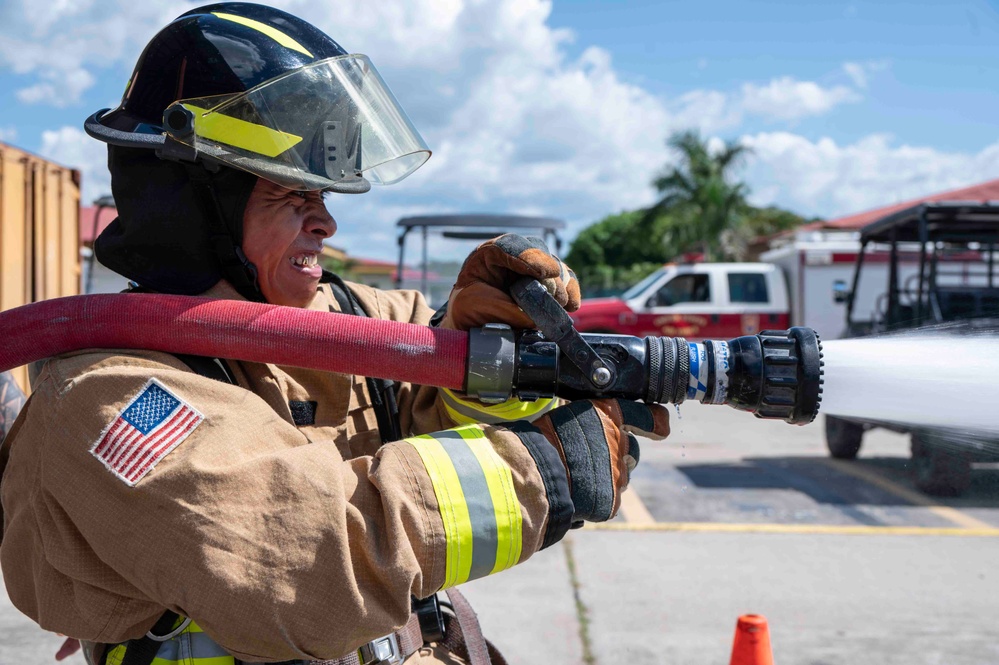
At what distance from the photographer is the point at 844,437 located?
770 cm

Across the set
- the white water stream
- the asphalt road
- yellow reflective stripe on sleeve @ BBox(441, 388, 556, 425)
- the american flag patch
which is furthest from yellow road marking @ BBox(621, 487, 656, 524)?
the american flag patch

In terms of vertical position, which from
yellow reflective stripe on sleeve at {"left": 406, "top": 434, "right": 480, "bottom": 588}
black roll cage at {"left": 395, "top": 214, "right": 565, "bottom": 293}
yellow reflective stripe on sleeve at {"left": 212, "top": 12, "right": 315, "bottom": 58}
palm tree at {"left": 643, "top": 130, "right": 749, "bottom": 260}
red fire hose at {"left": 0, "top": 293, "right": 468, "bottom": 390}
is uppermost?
palm tree at {"left": 643, "top": 130, "right": 749, "bottom": 260}

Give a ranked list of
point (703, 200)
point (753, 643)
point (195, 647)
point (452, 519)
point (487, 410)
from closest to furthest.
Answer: point (452, 519) → point (195, 647) → point (487, 410) → point (753, 643) → point (703, 200)

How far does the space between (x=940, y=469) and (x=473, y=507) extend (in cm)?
606

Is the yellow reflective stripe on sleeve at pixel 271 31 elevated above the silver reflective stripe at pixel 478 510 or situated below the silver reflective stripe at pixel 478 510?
above

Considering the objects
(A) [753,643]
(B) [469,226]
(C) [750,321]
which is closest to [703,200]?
(C) [750,321]

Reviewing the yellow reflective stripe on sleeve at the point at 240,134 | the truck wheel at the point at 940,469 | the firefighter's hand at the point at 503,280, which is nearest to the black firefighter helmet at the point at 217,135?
the yellow reflective stripe on sleeve at the point at 240,134

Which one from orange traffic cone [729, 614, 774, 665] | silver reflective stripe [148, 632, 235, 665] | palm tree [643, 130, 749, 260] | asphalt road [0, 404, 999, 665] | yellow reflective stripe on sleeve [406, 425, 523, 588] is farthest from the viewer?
palm tree [643, 130, 749, 260]

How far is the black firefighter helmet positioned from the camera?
1.35 meters

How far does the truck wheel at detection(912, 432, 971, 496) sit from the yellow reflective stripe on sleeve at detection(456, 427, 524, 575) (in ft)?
18.5

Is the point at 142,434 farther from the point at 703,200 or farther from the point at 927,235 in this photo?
the point at 703,200

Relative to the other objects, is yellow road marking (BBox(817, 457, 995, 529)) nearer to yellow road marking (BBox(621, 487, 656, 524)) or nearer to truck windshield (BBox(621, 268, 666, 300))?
yellow road marking (BBox(621, 487, 656, 524))

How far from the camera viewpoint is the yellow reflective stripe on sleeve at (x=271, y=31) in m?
1.42

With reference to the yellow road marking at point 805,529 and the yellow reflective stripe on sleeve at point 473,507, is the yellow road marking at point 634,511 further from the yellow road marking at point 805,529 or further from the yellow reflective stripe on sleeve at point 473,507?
the yellow reflective stripe on sleeve at point 473,507
